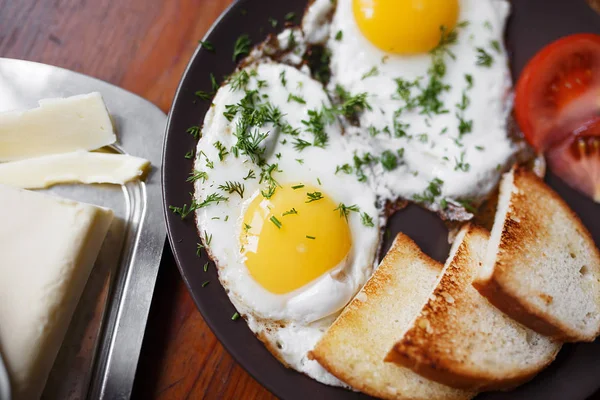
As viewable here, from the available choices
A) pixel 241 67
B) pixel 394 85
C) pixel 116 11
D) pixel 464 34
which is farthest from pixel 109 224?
pixel 464 34

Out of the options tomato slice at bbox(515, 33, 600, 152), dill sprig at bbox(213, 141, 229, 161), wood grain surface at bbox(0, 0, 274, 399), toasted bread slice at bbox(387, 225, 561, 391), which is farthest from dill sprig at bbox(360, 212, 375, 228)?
wood grain surface at bbox(0, 0, 274, 399)

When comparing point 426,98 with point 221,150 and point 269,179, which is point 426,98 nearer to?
point 269,179

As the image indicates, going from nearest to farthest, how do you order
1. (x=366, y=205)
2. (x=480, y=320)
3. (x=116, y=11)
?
1. (x=480, y=320)
2. (x=366, y=205)
3. (x=116, y=11)

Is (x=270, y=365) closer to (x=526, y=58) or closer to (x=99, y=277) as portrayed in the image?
(x=99, y=277)

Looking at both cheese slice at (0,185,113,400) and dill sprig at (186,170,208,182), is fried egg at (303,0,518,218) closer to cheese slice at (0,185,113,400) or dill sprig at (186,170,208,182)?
dill sprig at (186,170,208,182)

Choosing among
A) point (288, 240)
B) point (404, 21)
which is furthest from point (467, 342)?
point (404, 21)

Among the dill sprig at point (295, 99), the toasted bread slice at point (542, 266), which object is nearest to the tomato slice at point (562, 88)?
the toasted bread slice at point (542, 266)

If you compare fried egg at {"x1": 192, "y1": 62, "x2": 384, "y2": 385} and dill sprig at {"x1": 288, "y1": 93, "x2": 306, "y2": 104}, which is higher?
dill sprig at {"x1": 288, "y1": 93, "x2": 306, "y2": 104}
